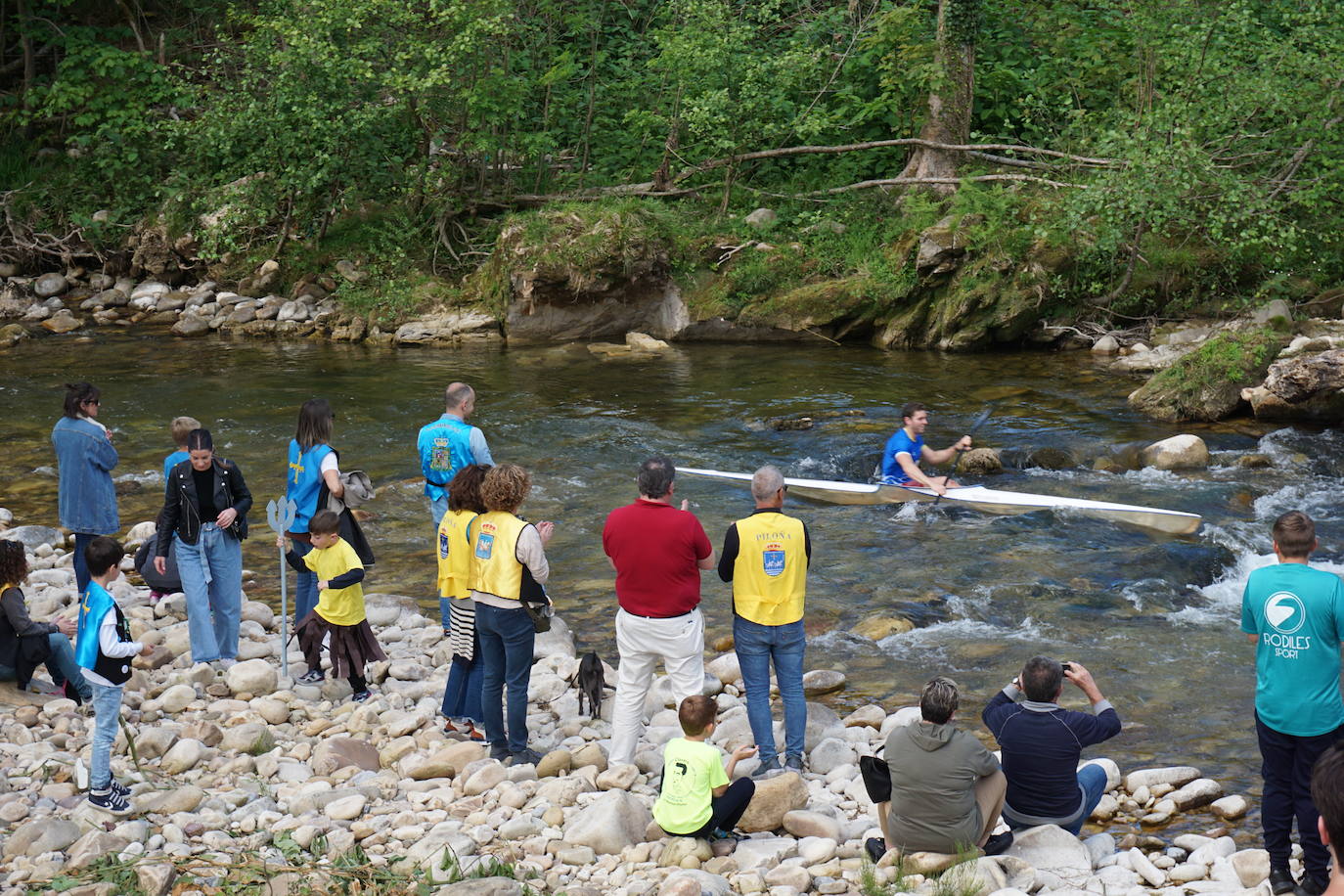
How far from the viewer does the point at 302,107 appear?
1973cm

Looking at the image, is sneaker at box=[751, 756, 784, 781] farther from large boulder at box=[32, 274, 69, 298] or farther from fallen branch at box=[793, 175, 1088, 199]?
large boulder at box=[32, 274, 69, 298]

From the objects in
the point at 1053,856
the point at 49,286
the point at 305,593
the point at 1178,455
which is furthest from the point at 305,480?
the point at 49,286

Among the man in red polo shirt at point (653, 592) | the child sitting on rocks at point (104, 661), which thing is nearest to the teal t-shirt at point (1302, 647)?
the man in red polo shirt at point (653, 592)

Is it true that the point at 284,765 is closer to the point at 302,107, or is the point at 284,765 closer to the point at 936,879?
the point at 936,879

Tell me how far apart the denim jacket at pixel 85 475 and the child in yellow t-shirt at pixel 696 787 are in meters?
4.32

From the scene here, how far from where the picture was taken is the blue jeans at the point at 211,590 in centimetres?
706

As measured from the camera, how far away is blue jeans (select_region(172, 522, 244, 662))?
706cm

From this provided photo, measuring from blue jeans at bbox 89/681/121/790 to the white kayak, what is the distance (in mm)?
6170

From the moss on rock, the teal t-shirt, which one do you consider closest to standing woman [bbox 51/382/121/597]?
the teal t-shirt

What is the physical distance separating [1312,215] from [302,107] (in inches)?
612

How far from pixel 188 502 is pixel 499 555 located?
2339 millimetres

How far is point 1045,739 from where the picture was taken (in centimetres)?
512

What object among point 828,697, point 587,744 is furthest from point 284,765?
point 828,697

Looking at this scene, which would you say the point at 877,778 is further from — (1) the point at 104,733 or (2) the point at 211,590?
(2) the point at 211,590
